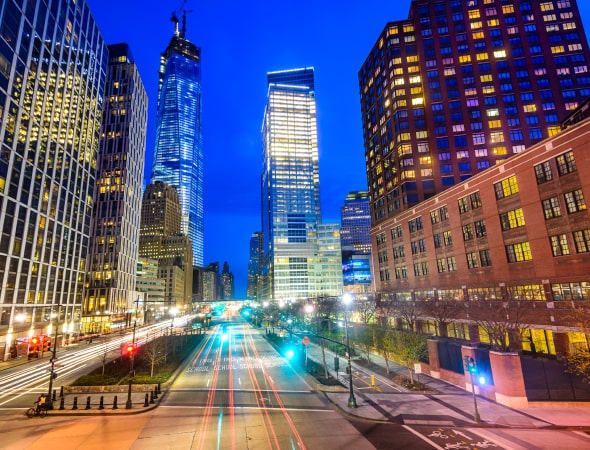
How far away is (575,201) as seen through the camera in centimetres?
3522

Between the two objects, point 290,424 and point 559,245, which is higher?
point 559,245

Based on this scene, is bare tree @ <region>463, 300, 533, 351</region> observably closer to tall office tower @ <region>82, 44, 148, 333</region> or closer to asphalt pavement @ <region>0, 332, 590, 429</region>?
asphalt pavement @ <region>0, 332, 590, 429</region>

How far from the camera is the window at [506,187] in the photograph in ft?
138

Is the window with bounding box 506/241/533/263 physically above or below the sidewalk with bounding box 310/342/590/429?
above

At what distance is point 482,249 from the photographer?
156ft

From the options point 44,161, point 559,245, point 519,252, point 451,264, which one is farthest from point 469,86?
point 44,161

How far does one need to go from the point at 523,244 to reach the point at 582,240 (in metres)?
6.67

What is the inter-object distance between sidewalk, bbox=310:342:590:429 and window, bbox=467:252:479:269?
25.1m

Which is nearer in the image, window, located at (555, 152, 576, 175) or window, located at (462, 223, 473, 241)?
window, located at (555, 152, 576, 175)

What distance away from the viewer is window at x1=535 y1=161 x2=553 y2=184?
124ft

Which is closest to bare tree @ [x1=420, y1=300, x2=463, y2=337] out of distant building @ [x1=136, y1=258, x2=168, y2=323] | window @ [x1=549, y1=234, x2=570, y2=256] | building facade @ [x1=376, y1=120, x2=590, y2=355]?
building facade @ [x1=376, y1=120, x2=590, y2=355]

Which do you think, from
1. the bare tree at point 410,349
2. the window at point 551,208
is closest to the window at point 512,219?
the window at point 551,208

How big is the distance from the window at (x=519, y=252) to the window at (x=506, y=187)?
682cm

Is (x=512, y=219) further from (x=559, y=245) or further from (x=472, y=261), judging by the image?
(x=472, y=261)
